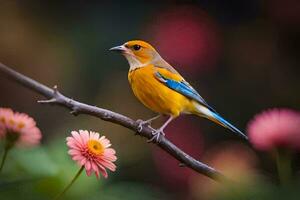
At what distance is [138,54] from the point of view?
2.21 meters

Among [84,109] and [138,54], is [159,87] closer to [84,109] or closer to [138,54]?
[138,54]

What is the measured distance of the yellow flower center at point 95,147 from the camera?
0.76m

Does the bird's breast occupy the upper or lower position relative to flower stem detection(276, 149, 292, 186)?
upper

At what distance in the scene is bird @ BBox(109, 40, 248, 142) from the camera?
2.11 metres

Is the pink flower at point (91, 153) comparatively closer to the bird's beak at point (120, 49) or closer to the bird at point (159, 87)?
the bird's beak at point (120, 49)

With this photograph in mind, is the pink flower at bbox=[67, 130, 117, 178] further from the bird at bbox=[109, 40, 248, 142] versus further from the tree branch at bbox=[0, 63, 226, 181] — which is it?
the bird at bbox=[109, 40, 248, 142]

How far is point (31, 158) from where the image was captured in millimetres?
724

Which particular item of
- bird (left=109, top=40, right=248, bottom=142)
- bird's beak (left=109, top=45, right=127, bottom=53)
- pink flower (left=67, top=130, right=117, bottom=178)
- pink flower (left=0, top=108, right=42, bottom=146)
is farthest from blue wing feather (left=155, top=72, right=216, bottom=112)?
pink flower (left=0, top=108, right=42, bottom=146)

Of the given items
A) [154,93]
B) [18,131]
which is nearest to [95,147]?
[18,131]

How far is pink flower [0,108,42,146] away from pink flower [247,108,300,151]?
0.71 feet

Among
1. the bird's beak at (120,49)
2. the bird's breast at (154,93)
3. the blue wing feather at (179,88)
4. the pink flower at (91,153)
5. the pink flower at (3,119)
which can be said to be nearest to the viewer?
the pink flower at (3,119)

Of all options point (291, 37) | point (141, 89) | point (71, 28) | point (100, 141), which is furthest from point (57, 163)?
point (291, 37)

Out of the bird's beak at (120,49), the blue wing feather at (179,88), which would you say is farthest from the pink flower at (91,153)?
the blue wing feather at (179,88)

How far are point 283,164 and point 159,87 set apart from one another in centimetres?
150
